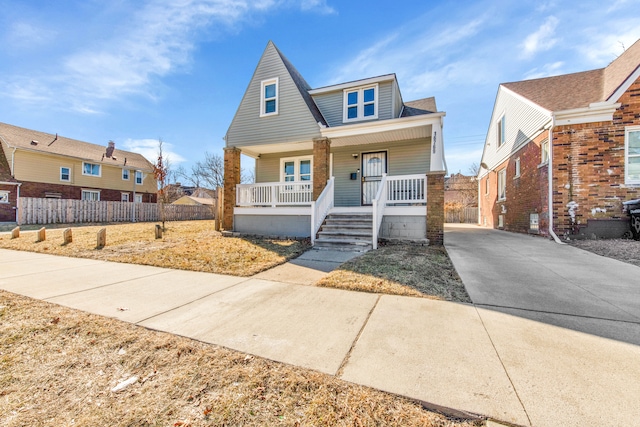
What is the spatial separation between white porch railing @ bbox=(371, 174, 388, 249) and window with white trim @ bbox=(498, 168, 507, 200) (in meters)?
9.49

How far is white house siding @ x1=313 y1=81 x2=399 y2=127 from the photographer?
10.7m

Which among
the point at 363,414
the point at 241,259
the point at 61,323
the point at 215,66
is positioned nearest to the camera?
A: the point at 363,414

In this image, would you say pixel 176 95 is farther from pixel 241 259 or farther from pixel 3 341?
pixel 3 341

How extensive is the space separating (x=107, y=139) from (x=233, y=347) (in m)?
33.0

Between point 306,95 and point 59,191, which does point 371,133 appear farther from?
point 59,191

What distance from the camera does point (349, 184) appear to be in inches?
451

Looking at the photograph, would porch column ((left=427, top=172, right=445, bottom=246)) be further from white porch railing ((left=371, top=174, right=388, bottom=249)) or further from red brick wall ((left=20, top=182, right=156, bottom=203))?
red brick wall ((left=20, top=182, right=156, bottom=203))

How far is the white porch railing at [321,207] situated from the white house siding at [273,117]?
2249 millimetres

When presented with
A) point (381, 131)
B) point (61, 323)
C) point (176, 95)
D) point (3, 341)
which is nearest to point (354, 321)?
point (61, 323)

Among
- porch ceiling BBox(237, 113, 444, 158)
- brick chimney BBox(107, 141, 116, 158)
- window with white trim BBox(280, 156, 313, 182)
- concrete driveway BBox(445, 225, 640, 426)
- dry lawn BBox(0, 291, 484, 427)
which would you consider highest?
brick chimney BBox(107, 141, 116, 158)

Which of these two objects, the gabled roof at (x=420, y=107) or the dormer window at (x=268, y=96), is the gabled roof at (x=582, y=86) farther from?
the dormer window at (x=268, y=96)

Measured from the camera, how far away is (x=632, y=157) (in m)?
8.04

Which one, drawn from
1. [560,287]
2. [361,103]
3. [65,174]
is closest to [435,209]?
[560,287]

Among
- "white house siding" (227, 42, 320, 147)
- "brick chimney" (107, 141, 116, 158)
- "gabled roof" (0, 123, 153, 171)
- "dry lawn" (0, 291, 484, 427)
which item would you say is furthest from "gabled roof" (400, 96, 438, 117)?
"brick chimney" (107, 141, 116, 158)
